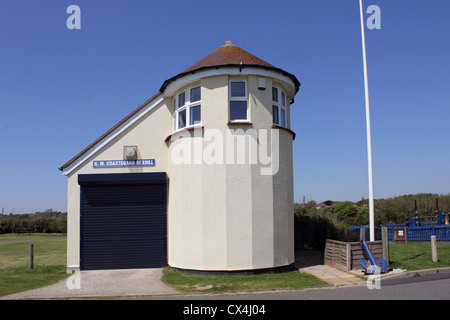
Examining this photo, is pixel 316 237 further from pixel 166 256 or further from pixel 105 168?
pixel 105 168

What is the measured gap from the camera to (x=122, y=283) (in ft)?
36.3

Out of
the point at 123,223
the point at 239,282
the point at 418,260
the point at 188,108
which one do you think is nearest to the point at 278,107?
the point at 188,108

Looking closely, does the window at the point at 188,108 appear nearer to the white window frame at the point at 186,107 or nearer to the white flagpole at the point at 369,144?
the white window frame at the point at 186,107

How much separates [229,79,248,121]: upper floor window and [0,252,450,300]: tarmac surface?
5.54 meters

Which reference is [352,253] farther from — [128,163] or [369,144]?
[128,163]

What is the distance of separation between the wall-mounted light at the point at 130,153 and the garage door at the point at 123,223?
0.69 meters

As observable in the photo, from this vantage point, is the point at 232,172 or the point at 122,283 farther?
the point at 232,172

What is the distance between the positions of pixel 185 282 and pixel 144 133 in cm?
597

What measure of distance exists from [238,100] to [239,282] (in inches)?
224

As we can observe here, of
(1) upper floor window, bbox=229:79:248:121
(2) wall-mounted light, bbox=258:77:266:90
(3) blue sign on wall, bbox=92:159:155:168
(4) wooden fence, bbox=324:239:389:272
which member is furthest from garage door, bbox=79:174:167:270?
(4) wooden fence, bbox=324:239:389:272

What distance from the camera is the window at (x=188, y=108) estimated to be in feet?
42.0

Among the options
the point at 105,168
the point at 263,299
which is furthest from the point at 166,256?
the point at 263,299

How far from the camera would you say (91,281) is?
454 inches

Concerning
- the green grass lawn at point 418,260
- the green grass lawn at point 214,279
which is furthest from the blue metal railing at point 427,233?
the green grass lawn at point 214,279
